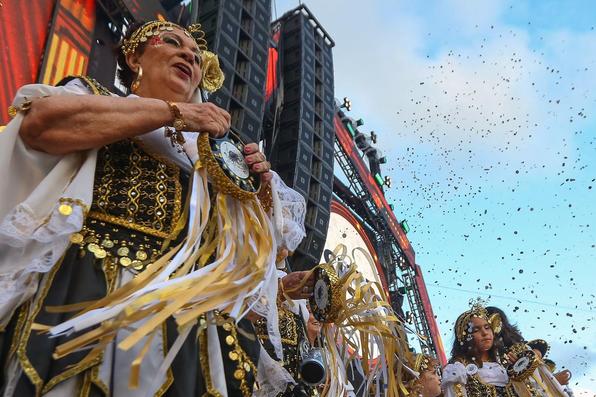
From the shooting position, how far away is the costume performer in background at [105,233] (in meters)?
1.39

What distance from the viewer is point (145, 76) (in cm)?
224

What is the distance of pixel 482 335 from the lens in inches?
245

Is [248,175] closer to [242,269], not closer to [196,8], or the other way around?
[242,269]

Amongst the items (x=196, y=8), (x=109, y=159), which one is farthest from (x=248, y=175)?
(x=196, y=8)

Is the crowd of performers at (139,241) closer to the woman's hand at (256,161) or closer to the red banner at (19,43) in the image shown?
the woman's hand at (256,161)

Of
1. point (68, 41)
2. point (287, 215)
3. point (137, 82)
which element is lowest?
point (287, 215)

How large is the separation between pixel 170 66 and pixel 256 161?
0.60m

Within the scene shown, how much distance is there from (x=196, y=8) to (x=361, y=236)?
1092 centimetres

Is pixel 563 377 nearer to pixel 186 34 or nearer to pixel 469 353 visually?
pixel 469 353

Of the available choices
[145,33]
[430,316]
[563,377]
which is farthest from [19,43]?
[430,316]

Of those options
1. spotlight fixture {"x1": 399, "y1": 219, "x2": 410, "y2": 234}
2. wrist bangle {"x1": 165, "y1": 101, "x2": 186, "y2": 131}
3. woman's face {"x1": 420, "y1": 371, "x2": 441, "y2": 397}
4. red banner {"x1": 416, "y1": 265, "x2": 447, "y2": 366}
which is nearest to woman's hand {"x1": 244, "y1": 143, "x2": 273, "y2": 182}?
wrist bangle {"x1": 165, "y1": 101, "x2": 186, "y2": 131}

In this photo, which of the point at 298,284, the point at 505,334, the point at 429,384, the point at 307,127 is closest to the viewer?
the point at 298,284

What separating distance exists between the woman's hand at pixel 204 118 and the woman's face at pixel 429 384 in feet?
12.9

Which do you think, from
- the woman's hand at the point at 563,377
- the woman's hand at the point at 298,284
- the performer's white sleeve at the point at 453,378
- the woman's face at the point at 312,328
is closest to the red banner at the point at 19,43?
the woman's face at the point at 312,328
